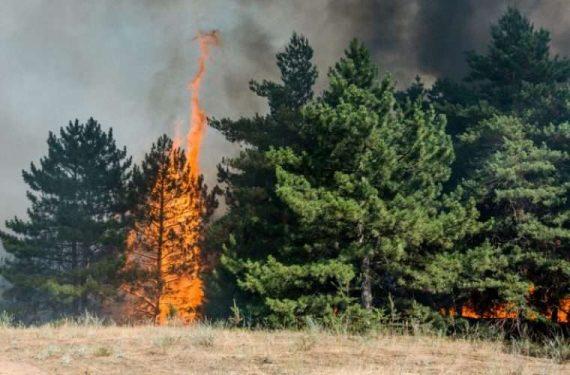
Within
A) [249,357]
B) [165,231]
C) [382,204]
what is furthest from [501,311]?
[165,231]

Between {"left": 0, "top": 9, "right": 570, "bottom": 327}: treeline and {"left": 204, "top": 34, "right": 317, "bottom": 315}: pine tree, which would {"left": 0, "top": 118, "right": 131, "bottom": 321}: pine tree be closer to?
{"left": 0, "top": 9, "right": 570, "bottom": 327}: treeline

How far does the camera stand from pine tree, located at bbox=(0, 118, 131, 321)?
3862cm

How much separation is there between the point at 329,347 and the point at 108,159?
34.9m

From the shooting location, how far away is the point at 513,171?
83.6ft

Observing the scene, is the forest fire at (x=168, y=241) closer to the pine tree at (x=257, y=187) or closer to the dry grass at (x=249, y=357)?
the pine tree at (x=257, y=187)

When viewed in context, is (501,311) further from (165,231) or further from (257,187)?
(165,231)

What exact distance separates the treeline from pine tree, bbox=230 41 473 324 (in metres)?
0.07

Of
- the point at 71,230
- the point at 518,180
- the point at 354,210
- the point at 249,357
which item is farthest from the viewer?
the point at 71,230

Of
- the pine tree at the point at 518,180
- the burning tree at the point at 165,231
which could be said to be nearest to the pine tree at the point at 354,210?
the pine tree at the point at 518,180

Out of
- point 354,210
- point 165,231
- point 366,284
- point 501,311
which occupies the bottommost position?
point 501,311

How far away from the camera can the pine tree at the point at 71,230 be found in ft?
127

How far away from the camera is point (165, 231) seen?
130 feet

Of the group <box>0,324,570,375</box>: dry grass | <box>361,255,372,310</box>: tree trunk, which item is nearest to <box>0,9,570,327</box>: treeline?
<box>361,255,372,310</box>: tree trunk

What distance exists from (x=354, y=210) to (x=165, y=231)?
22.9 m
